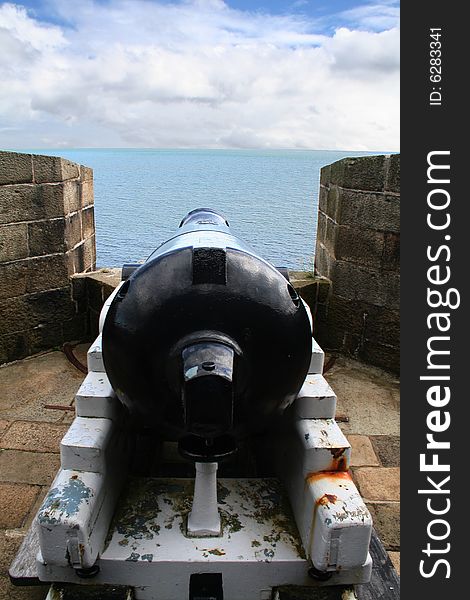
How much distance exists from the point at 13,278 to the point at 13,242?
0.24m

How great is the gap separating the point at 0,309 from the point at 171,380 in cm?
269

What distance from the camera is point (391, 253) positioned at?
3.85 metres

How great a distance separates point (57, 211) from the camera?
404 cm

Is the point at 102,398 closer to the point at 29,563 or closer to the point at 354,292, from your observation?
the point at 29,563

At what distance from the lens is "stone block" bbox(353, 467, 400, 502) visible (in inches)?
105

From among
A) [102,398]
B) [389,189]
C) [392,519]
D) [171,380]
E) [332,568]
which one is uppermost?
[389,189]

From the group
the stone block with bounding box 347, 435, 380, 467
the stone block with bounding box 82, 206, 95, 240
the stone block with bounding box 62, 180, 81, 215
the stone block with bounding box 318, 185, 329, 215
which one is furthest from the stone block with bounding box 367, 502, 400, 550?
the stone block with bounding box 82, 206, 95, 240

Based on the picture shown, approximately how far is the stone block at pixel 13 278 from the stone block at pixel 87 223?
787mm

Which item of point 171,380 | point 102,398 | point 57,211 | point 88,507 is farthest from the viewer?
point 57,211

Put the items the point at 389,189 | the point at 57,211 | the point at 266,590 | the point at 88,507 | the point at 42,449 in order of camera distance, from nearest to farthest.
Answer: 1. the point at 88,507
2. the point at 266,590
3. the point at 42,449
4. the point at 389,189
5. the point at 57,211

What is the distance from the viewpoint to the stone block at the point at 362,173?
373cm

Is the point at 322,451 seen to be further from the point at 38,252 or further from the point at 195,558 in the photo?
the point at 38,252

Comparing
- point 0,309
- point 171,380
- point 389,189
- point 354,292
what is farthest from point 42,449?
point 389,189

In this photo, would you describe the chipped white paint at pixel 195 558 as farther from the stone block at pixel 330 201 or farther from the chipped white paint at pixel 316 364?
the stone block at pixel 330 201
